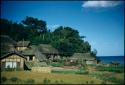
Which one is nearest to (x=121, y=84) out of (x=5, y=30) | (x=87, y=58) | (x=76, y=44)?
(x=87, y=58)

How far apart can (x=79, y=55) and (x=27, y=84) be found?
40.7 metres

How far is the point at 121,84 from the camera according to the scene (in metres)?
25.0

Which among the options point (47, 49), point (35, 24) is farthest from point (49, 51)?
point (35, 24)

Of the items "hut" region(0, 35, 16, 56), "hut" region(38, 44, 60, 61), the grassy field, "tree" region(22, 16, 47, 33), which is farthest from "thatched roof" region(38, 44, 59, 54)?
the grassy field

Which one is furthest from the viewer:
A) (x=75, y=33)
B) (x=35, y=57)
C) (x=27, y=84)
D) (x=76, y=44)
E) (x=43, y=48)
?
(x=75, y=33)

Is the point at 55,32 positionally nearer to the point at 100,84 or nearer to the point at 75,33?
the point at 75,33

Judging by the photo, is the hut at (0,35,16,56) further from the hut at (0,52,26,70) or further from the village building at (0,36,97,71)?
the hut at (0,52,26,70)

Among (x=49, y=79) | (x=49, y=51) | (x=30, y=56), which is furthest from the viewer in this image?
(x=49, y=51)

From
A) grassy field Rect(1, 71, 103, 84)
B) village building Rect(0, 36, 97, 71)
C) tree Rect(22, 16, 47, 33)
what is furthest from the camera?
tree Rect(22, 16, 47, 33)

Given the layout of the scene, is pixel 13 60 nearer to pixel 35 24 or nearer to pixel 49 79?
pixel 49 79

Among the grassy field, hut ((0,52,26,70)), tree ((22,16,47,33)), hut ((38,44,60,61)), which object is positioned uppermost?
tree ((22,16,47,33))

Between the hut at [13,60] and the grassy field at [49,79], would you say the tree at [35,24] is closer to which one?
the hut at [13,60]

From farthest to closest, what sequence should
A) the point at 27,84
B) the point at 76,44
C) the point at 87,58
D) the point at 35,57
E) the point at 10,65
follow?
the point at 76,44 → the point at 87,58 → the point at 35,57 → the point at 10,65 → the point at 27,84

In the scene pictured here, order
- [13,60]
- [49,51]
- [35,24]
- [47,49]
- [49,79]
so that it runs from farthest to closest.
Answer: [35,24]
[47,49]
[49,51]
[13,60]
[49,79]
